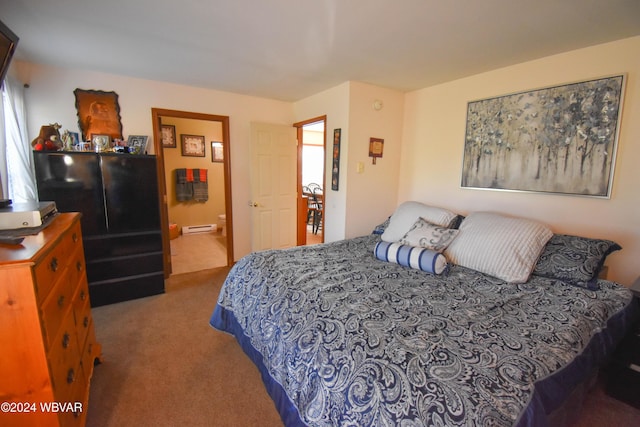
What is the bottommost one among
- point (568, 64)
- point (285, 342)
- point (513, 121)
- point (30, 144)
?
point (285, 342)

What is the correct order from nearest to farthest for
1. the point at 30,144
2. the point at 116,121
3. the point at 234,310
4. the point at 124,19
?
the point at 124,19, the point at 234,310, the point at 30,144, the point at 116,121

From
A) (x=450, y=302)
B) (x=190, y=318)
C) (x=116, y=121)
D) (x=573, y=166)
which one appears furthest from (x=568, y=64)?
(x=116, y=121)

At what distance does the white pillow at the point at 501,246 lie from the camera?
1843 mm

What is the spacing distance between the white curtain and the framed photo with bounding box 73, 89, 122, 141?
1.37ft

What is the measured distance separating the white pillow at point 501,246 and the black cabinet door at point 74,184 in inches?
123

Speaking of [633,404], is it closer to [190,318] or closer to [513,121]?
[513,121]

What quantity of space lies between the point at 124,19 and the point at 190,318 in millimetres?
2350

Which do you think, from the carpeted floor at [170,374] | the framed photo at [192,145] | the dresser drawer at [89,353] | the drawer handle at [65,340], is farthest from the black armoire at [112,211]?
the framed photo at [192,145]

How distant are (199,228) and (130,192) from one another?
3163 millimetres

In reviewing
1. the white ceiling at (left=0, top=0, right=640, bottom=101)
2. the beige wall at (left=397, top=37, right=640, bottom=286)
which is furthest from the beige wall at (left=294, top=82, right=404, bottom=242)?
the white ceiling at (left=0, top=0, right=640, bottom=101)

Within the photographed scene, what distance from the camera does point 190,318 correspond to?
2562 mm

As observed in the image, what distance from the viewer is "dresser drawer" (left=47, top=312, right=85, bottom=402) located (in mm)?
1086

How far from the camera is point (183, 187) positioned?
5531 mm

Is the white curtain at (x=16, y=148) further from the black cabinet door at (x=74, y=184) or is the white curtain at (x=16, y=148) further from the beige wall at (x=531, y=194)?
the beige wall at (x=531, y=194)
